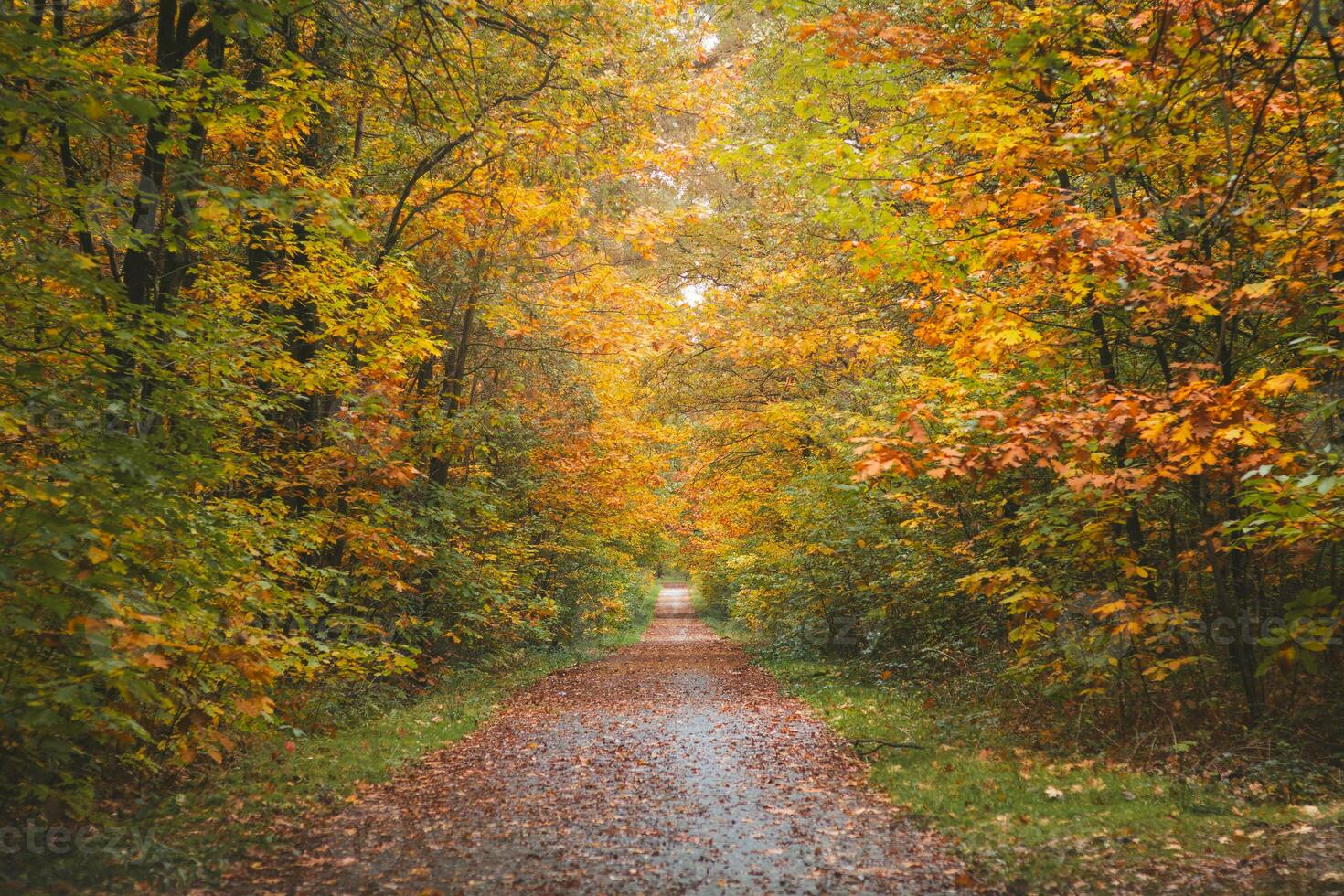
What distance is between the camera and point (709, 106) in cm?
1266

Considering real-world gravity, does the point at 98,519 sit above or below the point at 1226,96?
below

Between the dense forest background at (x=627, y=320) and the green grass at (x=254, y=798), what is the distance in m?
0.38

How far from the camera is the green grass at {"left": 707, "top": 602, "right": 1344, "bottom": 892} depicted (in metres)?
4.92

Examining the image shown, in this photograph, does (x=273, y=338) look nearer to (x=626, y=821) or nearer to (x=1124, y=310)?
(x=626, y=821)

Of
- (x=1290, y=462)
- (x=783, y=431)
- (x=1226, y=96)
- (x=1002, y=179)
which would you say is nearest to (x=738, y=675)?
(x=783, y=431)

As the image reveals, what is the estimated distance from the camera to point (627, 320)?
15.1m

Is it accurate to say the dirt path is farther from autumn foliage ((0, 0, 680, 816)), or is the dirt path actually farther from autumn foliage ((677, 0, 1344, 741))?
autumn foliage ((677, 0, 1344, 741))

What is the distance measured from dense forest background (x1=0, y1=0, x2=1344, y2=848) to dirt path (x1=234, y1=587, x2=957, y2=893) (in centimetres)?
148

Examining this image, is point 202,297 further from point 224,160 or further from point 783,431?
point 783,431

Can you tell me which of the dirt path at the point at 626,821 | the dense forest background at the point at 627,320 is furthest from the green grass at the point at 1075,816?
the dense forest background at the point at 627,320

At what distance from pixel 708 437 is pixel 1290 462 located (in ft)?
52.1

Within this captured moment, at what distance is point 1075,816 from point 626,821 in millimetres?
3480

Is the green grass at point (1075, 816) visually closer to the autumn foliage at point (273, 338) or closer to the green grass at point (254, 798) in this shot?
the green grass at point (254, 798)

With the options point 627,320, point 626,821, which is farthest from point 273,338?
point 627,320
